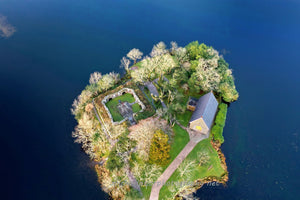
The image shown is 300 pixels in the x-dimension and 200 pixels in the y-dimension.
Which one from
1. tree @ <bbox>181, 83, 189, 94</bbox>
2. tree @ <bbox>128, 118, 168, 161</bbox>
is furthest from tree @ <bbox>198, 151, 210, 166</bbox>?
tree @ <bbox>181, 83, 189, 94</bbox>

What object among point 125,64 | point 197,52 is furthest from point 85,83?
point 197,52

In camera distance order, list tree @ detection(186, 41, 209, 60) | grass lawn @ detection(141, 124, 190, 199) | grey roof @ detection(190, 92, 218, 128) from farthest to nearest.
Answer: tree @ detection(186, 41, 209, 60)
grey roof @ detection(190, 92, 218, 128)
grass lawn @ detection(141, 124, 190, 199)

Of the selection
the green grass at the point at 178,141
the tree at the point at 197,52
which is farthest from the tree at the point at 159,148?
the tree at the point at 197,52

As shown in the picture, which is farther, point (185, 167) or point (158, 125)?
point (158, 125)

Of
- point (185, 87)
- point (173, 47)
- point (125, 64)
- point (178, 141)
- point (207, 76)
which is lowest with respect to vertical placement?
point (178, 141)

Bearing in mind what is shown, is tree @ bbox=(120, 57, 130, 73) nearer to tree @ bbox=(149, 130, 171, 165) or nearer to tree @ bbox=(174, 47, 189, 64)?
tree @ bbox=(174, 47, 189, 64)

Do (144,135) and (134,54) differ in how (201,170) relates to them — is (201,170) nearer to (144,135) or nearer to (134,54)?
(144,135)
